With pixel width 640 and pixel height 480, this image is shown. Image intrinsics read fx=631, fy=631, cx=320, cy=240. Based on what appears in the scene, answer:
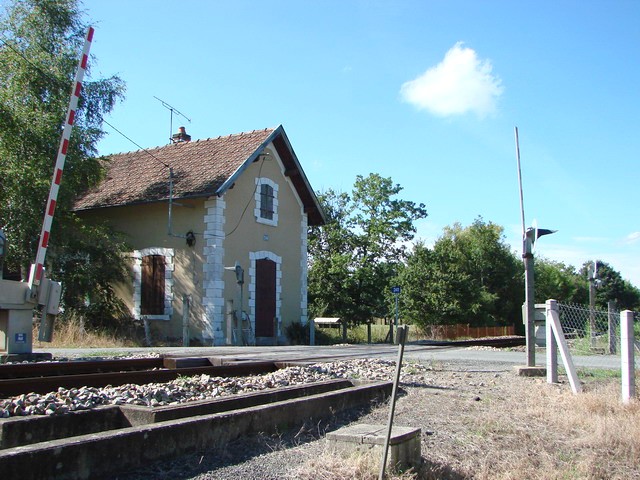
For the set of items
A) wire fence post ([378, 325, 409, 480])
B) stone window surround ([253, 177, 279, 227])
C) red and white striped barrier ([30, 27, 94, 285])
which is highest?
stone window surround ([253, 177, 279, 227])

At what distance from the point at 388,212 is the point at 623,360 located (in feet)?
116

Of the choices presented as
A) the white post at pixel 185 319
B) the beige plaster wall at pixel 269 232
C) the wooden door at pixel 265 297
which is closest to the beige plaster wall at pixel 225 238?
the beige plaster wall at pixel 269 232

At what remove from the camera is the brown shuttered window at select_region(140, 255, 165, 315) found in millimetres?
20828

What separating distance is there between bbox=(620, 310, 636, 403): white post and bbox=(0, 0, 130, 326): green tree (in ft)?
50.1

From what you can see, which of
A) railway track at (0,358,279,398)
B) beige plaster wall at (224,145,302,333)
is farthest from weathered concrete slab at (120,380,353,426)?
beige plaster wall at (224,145,302,333)

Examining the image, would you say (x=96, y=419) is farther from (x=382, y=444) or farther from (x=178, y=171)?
(x=178, y=171)

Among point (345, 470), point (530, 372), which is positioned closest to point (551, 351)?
point (530, 372)

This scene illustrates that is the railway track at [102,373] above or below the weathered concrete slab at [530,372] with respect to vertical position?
above

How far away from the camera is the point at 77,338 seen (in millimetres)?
16875

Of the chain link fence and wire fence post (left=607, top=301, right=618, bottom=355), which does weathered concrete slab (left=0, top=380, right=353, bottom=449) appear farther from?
wire fence post (left=607, top=301, right=618, bottom=355)

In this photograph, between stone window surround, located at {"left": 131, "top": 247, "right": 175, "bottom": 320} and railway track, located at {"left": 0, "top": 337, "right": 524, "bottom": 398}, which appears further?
stone window surround, located at {"left": 131, "top": 247, "right": 175, "bottom": 320}

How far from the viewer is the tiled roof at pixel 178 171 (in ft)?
66.7

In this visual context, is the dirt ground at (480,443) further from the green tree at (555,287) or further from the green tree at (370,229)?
the green tree at (555,287)

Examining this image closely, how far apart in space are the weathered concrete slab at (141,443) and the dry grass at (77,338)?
36.2ft
